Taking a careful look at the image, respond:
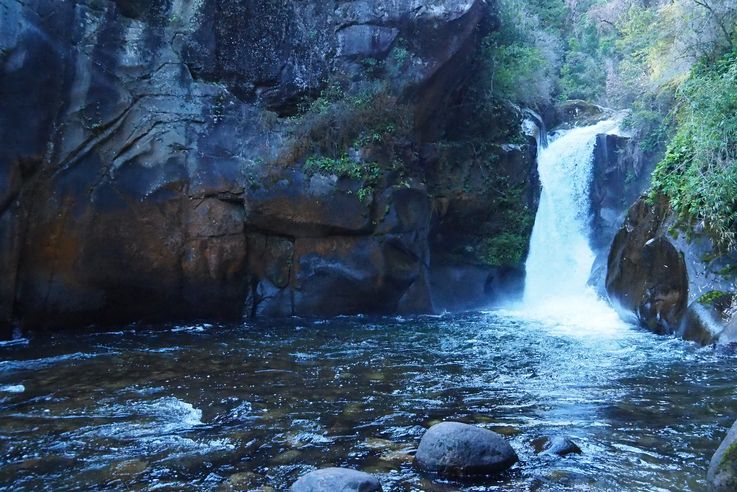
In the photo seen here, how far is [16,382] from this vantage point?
A: 311 inches

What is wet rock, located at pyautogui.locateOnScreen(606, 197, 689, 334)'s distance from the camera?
11.4 meters

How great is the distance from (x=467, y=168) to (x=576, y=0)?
17.9m

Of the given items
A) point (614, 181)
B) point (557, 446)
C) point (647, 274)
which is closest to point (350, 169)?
point (647, 274)

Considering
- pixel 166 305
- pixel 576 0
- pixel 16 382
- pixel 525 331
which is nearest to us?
pixel 16 382

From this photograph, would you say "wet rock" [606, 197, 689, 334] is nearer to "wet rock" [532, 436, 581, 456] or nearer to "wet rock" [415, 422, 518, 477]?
"wet rock" [532, 436, 581, 456]

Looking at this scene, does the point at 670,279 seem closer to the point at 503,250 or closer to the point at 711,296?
the point at 711,296

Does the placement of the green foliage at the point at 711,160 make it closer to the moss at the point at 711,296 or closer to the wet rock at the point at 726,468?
the moss at the point at 711,296

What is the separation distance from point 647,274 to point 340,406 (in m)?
7.96

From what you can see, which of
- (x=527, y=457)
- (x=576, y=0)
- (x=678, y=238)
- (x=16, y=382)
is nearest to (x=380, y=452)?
(x=527, y=457)

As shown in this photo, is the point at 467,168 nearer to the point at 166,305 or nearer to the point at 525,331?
the point at 525,331

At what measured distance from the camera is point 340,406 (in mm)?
6902

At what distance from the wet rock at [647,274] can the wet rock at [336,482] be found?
8.56m

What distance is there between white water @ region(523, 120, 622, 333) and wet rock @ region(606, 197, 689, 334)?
2428 mm

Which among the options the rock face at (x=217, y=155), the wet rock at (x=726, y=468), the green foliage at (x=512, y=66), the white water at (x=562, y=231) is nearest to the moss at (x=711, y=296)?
the white water at (x=562, y=231)
